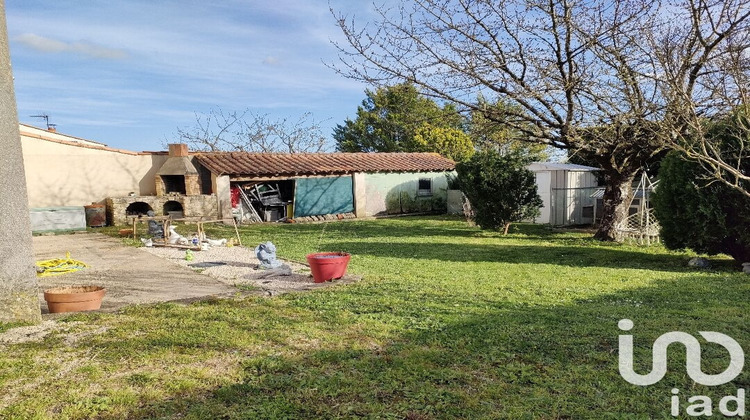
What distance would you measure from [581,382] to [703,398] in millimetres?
772

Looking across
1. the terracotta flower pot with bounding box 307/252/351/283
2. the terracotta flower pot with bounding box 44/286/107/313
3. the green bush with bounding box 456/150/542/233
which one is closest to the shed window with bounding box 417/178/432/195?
the green bush with bounding box 456/150/542/233

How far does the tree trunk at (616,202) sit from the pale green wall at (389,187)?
11195 mm

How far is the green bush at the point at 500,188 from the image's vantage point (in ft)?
47.5

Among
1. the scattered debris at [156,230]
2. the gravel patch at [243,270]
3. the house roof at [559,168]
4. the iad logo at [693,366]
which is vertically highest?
the house roof at [559,168]

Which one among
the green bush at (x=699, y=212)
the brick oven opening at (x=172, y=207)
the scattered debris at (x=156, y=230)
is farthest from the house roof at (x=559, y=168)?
the brick oven opening at (x=172, y=207)

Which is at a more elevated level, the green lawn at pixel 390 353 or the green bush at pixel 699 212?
the green bush at pixel 699 212

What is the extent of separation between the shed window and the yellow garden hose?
54.7 feet

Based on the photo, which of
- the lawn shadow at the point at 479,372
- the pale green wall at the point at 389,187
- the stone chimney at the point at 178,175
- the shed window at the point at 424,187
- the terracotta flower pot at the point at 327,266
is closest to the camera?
the lawn shadow at the point at 479,372

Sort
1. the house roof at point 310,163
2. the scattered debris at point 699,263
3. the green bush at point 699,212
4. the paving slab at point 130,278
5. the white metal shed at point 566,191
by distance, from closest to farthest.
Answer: the paving slab at point 130,278 < the green bush at point 699,212 < the scattered debris at point 699,263 < the white metal shed at point 566,191 < the house roof at point 310,163

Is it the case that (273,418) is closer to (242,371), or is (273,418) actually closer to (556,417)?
(242,371)

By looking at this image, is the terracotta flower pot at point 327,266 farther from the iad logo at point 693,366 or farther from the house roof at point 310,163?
the house roof at point 310,163

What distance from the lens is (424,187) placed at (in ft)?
78.7

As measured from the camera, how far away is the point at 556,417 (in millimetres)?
2994

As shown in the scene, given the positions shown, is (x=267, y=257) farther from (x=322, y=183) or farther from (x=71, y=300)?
(x=322, y=183)
